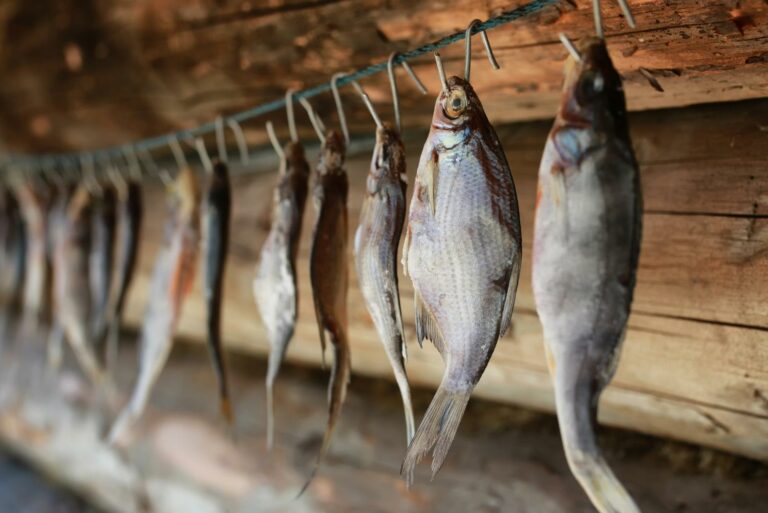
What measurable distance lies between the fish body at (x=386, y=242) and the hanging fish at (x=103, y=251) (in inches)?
63.6

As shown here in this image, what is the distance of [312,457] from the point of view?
2480 millimetres

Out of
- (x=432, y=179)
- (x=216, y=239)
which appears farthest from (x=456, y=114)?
(x=216, y=239)

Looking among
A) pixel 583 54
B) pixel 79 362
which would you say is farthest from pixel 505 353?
pixel 79 362

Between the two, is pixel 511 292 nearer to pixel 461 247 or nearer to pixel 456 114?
pixel 461 247

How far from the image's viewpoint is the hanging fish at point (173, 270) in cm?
230

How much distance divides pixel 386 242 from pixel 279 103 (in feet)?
2.04

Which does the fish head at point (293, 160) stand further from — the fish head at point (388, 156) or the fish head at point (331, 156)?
the fish head at point (388, 156)

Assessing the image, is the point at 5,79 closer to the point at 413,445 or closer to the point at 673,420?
the point at 413,445

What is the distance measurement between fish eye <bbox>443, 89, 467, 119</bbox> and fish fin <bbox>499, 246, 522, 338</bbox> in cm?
29

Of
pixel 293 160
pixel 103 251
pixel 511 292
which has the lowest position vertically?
pixel 103 251

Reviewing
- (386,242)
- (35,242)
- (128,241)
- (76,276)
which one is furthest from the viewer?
(35,242)

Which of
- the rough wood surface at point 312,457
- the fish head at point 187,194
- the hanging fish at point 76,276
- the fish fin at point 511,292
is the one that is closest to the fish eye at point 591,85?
the fish fin at point 511,292

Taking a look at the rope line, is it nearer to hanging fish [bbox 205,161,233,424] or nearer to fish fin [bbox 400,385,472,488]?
hanging fish [bbox 205,161,233,424]

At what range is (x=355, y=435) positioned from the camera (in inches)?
95.1
